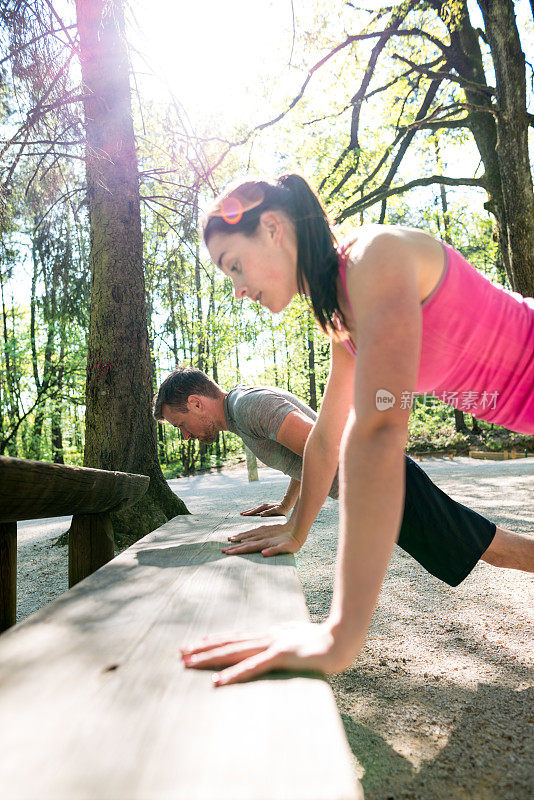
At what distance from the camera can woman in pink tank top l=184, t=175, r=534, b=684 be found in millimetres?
970

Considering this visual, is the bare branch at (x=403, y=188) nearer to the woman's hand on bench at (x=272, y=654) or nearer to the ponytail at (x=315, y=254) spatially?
the ponytail at (x=315, y=254)

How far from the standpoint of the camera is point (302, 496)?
201 centimetres

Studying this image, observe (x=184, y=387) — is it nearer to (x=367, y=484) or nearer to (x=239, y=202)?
(x=239, y=202)

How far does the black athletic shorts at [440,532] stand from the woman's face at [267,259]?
3.14 ft

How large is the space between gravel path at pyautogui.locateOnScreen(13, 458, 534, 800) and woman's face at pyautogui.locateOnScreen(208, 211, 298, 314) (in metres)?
1.27

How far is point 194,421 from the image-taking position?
3.23m

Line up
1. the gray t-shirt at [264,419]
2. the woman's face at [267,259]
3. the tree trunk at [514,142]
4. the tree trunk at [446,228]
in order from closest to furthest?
the woman's face at [267,259]
the gray t-shirt at [264,419]
the tree trunk at [514,142]
the tree trunk at [446,228]

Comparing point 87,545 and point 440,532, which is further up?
point 440,532

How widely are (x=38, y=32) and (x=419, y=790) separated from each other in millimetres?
4617

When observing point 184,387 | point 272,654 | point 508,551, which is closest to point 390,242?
point 272,654

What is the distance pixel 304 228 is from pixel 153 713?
1061 millimetres

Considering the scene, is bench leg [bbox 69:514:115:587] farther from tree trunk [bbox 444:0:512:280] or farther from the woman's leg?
tree trunk [bbox 444:0:512:280]

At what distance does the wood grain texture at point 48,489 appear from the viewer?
1183 millimetres

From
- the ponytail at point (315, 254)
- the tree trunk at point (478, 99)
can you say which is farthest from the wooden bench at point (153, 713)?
the tree trunk at point (478, 99)
